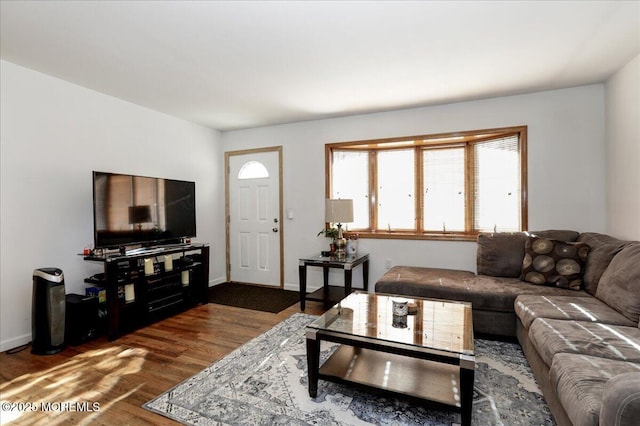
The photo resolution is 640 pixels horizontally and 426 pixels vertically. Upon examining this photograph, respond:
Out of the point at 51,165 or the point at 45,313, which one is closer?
the point at 45,313

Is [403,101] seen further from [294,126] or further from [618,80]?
[618,80]

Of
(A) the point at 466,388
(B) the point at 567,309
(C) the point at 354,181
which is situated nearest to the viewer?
(A) the point at 466,388

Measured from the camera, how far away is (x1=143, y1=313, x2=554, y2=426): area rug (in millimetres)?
1820

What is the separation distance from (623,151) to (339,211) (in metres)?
2.79

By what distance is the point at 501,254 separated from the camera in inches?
130

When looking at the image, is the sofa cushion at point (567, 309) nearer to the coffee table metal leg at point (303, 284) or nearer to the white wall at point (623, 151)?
the white wall at point (623, 151)

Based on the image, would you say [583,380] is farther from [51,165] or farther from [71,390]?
[51,165]

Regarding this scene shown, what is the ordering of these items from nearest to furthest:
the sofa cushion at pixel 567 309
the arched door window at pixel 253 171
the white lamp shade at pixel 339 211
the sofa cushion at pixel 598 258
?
the sofa cushion at pixel 567 309 < the sofa cushion at pixel 598 258 < the white lamp shade at pixel 339 211 < the arched door window at pixel 253 171

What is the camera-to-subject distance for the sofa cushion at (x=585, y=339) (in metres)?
1.66

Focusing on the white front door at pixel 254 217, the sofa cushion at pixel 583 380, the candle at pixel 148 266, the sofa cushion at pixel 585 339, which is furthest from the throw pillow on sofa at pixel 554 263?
the candle at pixel 148 266

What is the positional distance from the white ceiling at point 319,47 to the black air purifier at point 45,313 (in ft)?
6.17

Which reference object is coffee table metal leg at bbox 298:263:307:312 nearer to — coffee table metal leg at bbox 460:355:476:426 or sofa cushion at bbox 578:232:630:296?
coffee table metal leg at bbox 460:355:476:426

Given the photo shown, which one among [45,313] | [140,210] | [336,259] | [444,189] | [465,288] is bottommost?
[45,313]

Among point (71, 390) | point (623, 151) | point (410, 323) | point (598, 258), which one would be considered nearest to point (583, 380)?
point (410, 323)
